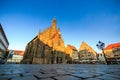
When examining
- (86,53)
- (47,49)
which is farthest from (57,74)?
(86,53)

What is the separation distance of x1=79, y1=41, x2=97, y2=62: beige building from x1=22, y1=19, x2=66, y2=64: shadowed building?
58.5 ft

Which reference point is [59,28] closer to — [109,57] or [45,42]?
[45,42]

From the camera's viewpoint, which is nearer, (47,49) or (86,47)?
(47,49)

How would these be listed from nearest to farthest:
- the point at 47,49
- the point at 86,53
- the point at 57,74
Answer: the point at 57,74 < the point at 47,49 < the point at 86,53

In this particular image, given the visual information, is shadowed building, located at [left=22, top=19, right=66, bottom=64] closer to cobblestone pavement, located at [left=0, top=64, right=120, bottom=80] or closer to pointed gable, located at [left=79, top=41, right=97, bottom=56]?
pointed gable, located at [left=79, top=41, right=97, bottom=56]

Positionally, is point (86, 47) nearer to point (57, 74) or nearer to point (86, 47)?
point (86, 47)

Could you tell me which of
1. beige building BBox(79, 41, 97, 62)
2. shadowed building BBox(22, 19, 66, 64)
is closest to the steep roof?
beige building BBox(79, 41, 97, 62)

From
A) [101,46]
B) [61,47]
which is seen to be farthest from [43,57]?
[101,46]

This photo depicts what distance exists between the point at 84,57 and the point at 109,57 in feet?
49.3

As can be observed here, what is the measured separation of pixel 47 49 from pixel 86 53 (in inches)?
1004

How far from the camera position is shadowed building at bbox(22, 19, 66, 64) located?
95.6 feet

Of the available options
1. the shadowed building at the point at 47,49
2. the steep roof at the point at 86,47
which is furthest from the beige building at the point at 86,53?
the shadowed building at the point at 47,49

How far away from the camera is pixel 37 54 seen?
29234mm

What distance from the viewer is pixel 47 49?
31.3m
